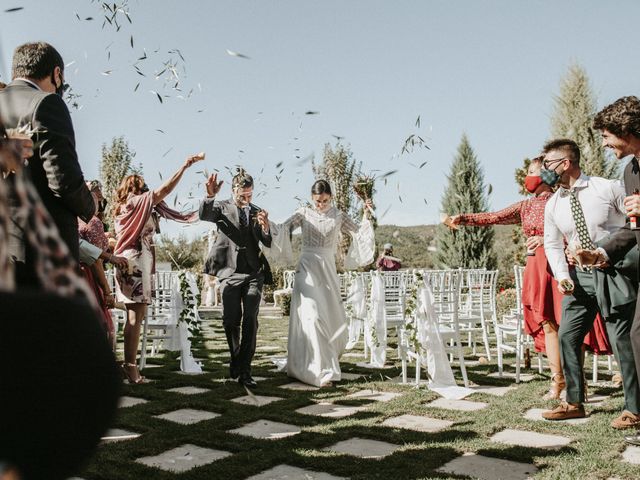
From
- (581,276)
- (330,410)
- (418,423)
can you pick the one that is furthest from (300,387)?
(581,276)

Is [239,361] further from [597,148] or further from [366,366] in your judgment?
[597,148]

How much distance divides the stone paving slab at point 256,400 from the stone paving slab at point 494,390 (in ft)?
5.97

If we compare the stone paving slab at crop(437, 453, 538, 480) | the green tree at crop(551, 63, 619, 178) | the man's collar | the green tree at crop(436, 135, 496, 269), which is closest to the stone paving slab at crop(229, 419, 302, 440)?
the stone paving slab at crop(437, 453, 538, 480)

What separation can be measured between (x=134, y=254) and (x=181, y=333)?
1385 mm

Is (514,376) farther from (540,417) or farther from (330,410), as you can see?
(330,410)

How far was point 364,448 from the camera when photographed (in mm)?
3350

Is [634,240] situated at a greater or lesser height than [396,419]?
greater

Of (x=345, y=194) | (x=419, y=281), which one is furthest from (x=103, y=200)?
(x=345, y=194)

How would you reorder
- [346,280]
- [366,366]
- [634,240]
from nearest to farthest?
[634,240] < [366,366] < [346,280]

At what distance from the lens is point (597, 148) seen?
14328 millimetres

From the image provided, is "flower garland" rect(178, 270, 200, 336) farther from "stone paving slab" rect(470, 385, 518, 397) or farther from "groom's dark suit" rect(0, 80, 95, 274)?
"groom's dark suit" rect(0, 80, 95, 274)

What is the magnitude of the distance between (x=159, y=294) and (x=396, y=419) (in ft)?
13.3

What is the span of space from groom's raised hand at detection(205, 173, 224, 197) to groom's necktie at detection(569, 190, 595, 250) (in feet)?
10.1

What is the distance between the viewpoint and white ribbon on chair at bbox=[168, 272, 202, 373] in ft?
20.9
